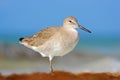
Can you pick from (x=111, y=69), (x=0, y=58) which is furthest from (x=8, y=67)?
(x=111, y=69)

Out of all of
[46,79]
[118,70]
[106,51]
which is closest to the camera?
[46,79]

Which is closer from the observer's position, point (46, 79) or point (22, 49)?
point (46, 79)

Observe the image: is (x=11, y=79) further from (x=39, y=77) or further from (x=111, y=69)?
(x=111, y=69)

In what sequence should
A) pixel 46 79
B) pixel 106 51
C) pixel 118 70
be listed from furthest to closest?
pixel 106 51, pixel 118 70, pixel 46 79

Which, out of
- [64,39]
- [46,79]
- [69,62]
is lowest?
[46,79]

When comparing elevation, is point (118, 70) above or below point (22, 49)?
below

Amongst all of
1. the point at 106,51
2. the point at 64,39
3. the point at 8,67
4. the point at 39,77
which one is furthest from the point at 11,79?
the point at 106,51

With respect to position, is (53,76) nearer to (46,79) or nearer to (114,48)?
(46,79)

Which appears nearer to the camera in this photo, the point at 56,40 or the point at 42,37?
the point at 56,40
